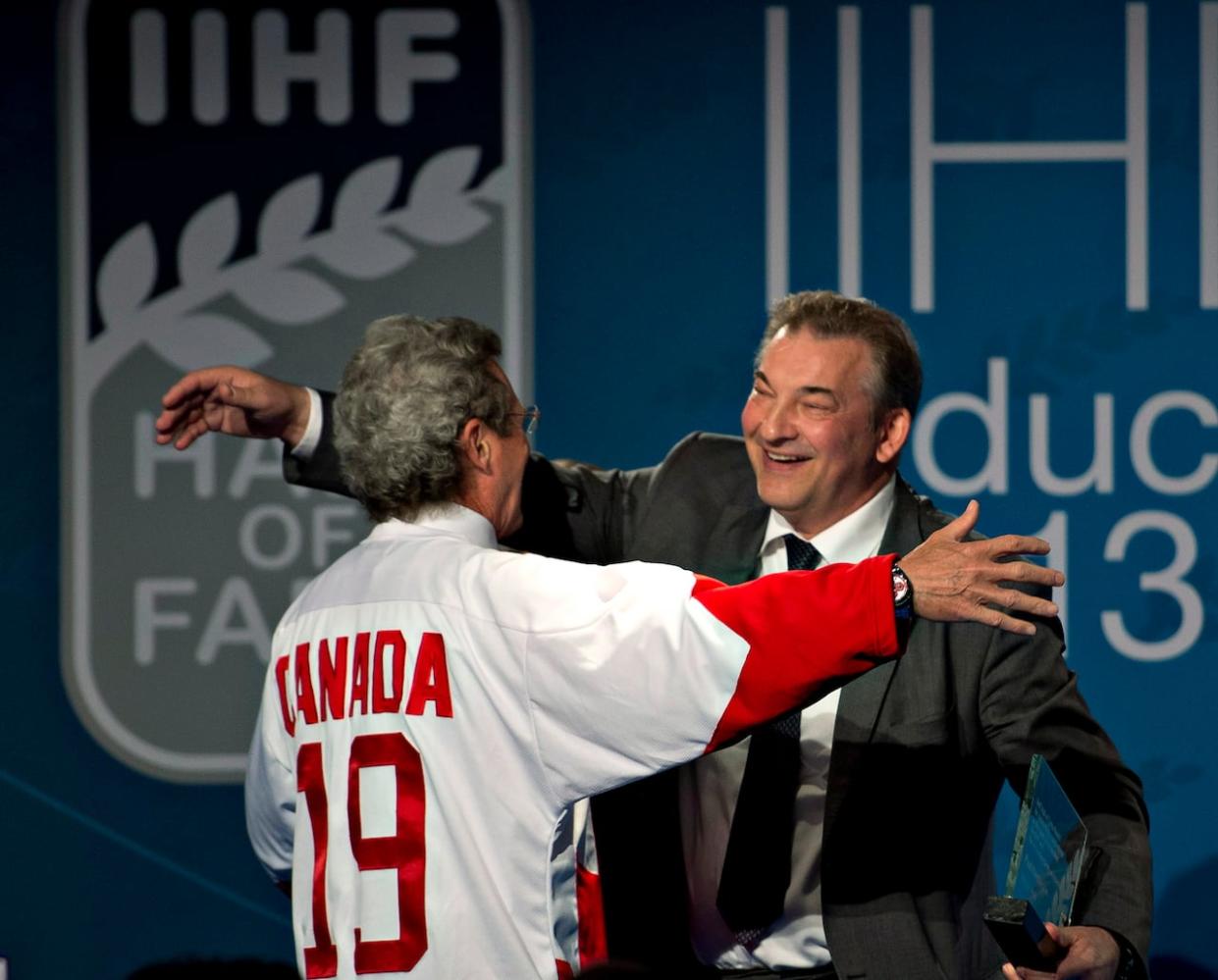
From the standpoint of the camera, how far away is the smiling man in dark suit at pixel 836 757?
7.22 ft

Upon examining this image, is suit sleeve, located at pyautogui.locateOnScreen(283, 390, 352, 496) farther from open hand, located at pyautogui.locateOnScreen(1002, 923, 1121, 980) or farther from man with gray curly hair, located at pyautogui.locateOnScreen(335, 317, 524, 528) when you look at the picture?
open hand, located at pyautogui.locateOnScreen(1002, 923, 1121, 980)

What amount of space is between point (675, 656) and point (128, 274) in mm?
1995

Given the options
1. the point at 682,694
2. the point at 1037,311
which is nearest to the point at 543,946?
the point at 682,694

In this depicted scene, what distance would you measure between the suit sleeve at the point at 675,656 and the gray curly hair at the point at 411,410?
21 cm

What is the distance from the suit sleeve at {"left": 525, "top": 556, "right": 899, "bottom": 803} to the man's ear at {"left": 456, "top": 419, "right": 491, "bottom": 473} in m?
0.21

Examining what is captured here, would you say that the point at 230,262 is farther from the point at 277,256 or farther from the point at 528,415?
the point at 528,415

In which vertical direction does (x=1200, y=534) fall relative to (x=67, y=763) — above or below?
above

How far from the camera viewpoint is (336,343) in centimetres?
331

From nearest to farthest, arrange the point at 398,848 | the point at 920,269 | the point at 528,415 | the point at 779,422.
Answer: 1. the point at 398,848
2. the point at 528,415
3. the point at 779,422
4. the point at 920,269

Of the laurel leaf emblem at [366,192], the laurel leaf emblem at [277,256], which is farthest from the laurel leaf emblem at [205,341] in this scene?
the laurel leaf emblem at [366,192]

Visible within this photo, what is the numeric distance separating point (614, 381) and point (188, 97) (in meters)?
1.05

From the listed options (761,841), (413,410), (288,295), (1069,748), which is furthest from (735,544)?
(288,295)

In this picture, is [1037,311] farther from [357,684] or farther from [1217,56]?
[357,684]

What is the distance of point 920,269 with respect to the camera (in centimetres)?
325
